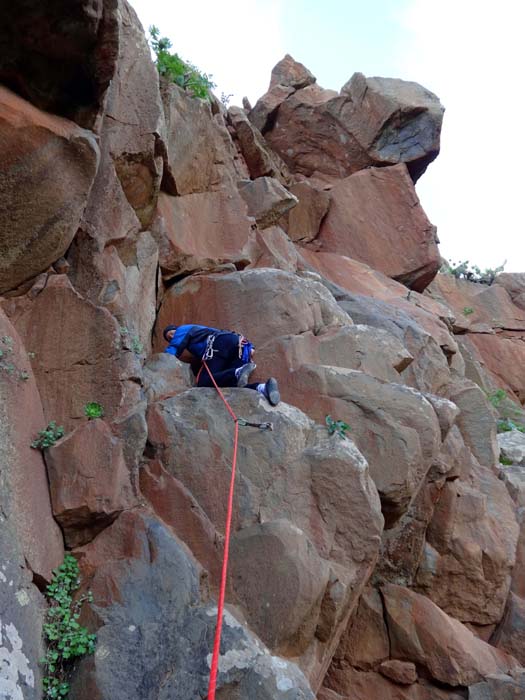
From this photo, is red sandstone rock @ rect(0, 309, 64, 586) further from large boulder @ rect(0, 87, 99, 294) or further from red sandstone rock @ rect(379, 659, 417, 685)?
red sandstone rock @ rect(379, 659, 417, 685)

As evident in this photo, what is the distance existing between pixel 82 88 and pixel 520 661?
7875 mm

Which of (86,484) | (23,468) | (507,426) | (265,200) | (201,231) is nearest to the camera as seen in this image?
(23,468)

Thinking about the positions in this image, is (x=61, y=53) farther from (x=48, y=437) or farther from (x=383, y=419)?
(x=383, y=419)

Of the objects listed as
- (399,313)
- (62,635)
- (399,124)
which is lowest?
(62,635)

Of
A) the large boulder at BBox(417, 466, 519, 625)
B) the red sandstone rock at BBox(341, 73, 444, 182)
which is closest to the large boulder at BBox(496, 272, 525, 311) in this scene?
the red sandstone rock at BBox(341, 73, 444, 182)

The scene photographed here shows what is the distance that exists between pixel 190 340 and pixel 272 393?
1415mm

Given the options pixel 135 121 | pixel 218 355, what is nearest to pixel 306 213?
pixel 135 121

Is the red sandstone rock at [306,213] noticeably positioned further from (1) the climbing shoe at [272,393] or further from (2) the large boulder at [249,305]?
(1) the climbing shoe at [272,393]

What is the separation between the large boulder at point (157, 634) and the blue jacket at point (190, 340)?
8.74 ft

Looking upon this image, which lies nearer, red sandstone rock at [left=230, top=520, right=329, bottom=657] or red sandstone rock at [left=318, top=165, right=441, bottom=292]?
red sandstone rock at [left=230, top=520, right=329, bottom=657]

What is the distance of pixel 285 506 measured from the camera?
5.88 meters

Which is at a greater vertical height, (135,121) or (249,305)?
(135,121)

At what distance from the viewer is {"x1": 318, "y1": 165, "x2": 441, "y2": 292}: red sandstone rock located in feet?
47.0

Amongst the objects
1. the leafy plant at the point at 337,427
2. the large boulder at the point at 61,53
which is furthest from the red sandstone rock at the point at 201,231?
the leafy plant at the point at 337,427
